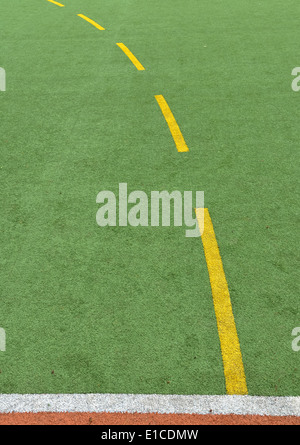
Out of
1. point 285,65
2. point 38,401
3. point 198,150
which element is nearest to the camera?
point 38,401

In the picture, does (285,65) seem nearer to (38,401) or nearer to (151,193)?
(151,193)

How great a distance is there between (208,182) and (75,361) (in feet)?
10.2

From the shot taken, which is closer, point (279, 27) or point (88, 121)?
point (88, 121)

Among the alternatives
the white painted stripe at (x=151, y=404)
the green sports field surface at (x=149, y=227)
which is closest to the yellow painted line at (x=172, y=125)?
the green sports field surface at (x=149, y=227)

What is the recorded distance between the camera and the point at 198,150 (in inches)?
266

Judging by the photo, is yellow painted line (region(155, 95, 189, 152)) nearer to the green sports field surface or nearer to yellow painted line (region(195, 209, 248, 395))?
the green sports field surface

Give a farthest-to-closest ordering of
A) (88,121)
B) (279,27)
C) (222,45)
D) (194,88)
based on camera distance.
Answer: (279,27)
(222,45)
(194,88)
(88,121)

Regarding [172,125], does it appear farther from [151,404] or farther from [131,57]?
[151,404]

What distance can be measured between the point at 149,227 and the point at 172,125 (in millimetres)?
2724

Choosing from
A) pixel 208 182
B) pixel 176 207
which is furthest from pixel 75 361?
pixel 208 182

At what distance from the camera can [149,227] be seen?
536 centimetres

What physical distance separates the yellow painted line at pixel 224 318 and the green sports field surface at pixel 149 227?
0.06 meters

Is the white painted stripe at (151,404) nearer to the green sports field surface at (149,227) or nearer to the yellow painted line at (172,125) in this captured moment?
the green sports field surface at (149,227)

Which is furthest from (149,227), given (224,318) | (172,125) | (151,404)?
(172,125)
